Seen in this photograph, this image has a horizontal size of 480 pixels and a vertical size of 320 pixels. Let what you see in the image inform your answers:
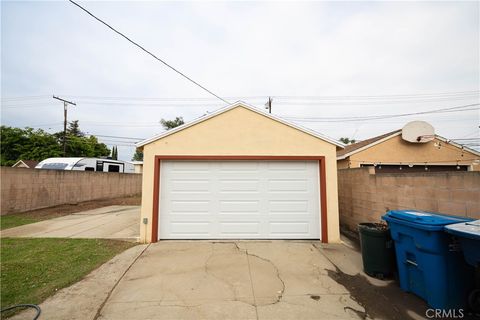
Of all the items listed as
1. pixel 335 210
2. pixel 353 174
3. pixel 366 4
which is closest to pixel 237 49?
pixel 366 4

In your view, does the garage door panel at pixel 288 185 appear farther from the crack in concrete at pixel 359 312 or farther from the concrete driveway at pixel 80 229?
the concrete driveway at pixel 80 229

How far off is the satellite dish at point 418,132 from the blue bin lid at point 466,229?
1213cm

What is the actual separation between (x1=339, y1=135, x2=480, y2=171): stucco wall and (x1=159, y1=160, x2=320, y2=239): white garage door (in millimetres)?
8334

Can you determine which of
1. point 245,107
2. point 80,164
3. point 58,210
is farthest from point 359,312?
point 80,164

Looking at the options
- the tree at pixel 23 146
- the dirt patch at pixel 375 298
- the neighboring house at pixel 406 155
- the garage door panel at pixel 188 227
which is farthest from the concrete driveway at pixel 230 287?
the tree at pixel 23 146

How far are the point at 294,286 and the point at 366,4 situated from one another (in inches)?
348

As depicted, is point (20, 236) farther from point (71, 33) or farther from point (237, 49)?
point (237, 49)

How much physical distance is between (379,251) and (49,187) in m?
15.4

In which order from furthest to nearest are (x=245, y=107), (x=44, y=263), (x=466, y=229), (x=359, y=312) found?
(x=245, y=107) < (x=44, y=263) < (x=359, y=312) < (x=466, y=229)

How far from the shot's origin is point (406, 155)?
12.9 m

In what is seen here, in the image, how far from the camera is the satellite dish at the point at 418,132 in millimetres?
12305

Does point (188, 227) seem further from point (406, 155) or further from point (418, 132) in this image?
point (418, 132)

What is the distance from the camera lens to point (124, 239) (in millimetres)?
6414

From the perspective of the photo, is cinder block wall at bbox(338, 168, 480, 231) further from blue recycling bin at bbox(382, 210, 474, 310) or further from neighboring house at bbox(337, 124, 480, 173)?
neighboring house at bbox(337, 124, 480, 173)
